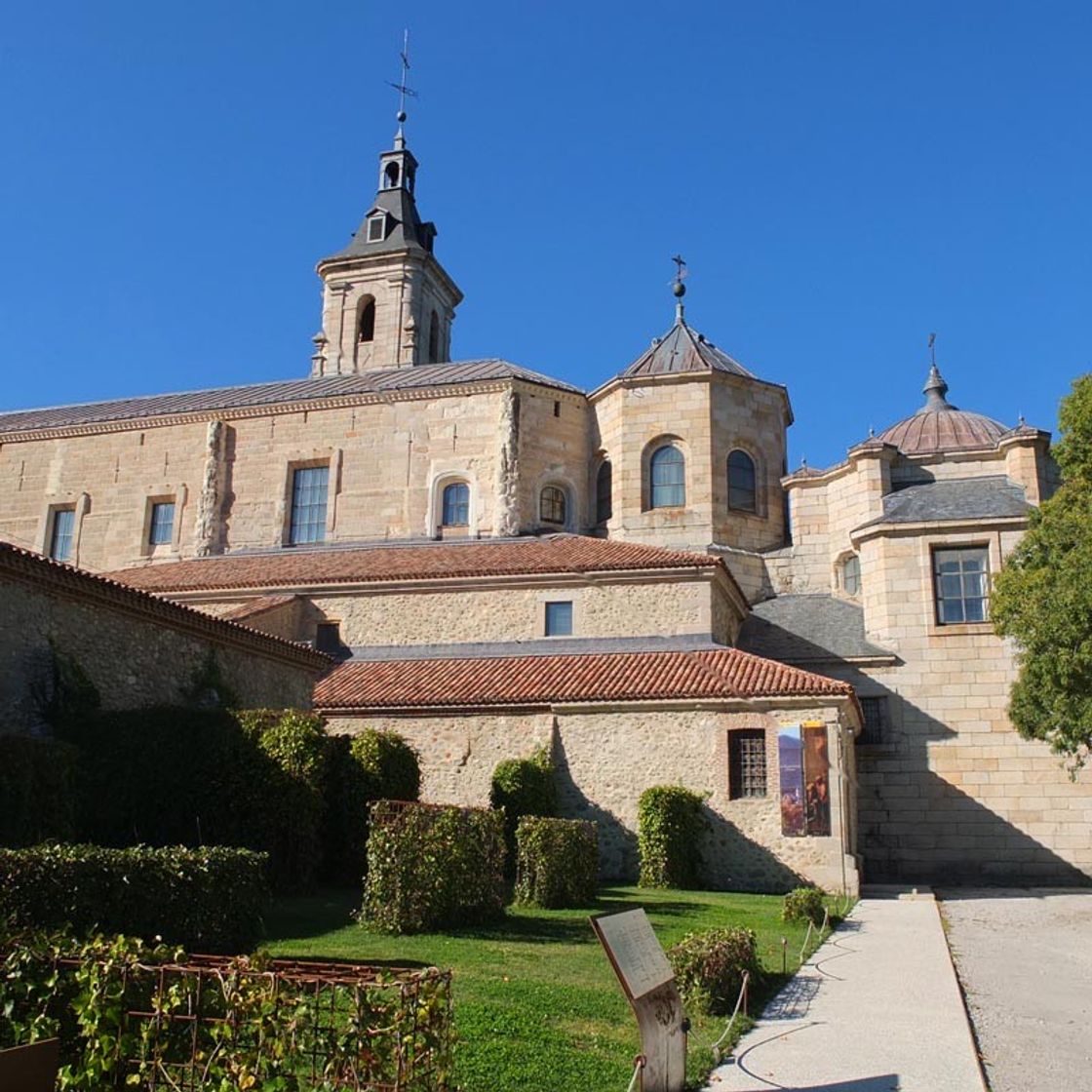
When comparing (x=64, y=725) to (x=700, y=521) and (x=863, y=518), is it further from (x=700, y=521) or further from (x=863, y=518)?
(x=863, y=518)

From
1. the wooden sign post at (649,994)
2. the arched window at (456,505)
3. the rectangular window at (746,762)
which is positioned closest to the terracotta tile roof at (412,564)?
the arched window at (456,505)

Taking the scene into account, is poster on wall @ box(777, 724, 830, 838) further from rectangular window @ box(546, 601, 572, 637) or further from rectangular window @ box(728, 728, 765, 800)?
rectangular window @ box(546, 601, 572, 637)

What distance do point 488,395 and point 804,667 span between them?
476 inches

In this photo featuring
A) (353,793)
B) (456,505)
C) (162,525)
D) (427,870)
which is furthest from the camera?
(162,525)

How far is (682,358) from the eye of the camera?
105ft

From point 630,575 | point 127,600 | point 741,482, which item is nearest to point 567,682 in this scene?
point 630,575

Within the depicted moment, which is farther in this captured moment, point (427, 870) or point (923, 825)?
point (923, 825)

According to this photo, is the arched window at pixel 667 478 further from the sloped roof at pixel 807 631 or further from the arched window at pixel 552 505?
the sloped roof at pixel 807 631

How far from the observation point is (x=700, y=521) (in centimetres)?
2975

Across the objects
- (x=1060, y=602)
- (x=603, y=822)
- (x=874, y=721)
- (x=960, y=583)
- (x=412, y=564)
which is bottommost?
(x=603, y=822)

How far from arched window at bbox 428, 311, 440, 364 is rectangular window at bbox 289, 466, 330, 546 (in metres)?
12.2

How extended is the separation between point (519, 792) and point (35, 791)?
29.5 ft

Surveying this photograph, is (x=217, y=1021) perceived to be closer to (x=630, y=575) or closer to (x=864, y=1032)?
(x=864, y=1032)

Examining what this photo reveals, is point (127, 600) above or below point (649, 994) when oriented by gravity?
above
